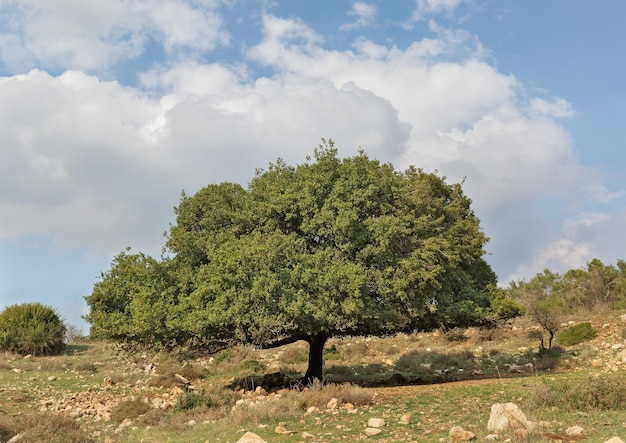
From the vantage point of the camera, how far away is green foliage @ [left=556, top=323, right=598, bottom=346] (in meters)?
31.4

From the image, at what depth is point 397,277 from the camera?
1984 cm

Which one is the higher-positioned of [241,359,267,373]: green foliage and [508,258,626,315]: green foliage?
[508,258,626,315]: green foliage

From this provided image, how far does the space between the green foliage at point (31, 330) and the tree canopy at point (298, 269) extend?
24.2 meters

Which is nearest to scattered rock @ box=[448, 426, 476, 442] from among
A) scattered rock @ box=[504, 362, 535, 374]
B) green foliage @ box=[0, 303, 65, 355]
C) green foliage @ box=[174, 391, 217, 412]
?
green foliage @ box=[174, 391, 217, 412]

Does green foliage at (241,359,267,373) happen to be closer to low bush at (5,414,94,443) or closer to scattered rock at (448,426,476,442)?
low bush at (5,414,94,443)

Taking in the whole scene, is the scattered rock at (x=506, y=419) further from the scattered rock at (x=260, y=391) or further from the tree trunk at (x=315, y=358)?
the tree trunk at (x=315, y=358)

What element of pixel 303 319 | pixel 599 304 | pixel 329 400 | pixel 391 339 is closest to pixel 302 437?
pixel 329 400

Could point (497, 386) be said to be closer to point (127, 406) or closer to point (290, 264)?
point (290, 264)

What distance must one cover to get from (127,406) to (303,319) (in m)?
6.64

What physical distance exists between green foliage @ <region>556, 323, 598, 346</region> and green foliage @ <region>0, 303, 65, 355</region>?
36.2 m

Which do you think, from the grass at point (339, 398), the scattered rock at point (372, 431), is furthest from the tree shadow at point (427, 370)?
the scattered rock at point (372, 431)

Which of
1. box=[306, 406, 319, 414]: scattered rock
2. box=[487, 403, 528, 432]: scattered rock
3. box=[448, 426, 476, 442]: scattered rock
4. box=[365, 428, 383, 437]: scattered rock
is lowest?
box=[306, 406, 319, 414]: scattered rock

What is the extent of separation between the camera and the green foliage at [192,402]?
17953 millimetres

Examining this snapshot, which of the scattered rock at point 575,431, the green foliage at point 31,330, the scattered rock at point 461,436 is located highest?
the green foliage at point 31,330
